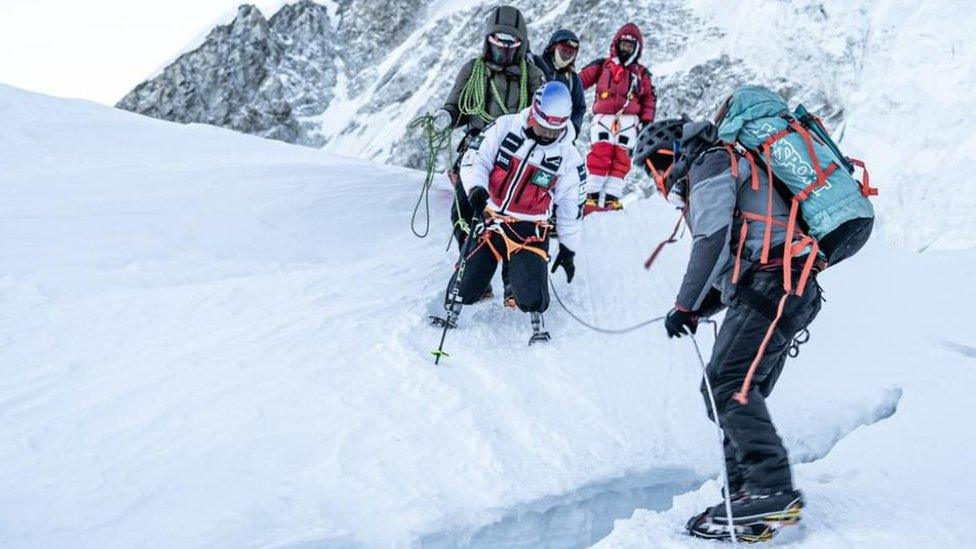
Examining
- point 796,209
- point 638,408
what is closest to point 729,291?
point 796,209

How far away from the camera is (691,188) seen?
2.97 m

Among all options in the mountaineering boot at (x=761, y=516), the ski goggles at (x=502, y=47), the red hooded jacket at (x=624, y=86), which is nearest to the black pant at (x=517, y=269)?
the ski goggles at (x=502, y=47)

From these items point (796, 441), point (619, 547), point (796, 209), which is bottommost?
point (796, 441)

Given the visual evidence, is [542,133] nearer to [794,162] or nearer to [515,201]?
[515,201]

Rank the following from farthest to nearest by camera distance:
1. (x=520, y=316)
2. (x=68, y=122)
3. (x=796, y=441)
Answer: (x=68, y=122) < (x=520, y=316) < (x=796, y=441)

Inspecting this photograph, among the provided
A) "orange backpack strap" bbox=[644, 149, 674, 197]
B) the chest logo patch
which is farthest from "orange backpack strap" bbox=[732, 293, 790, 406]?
the chest logo patch

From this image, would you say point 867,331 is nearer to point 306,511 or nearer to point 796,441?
point 796,441

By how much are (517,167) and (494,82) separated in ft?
4.55

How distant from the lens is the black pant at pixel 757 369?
2686mm

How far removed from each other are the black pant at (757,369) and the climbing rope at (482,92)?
3554 mm

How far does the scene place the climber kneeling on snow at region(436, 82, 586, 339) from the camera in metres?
4.93

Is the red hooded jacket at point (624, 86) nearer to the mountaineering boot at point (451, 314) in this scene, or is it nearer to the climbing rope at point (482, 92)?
the climbing rope at point (482, 92)

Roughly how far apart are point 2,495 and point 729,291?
114 inches

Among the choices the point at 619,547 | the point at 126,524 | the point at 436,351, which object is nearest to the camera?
the point at 619,547
